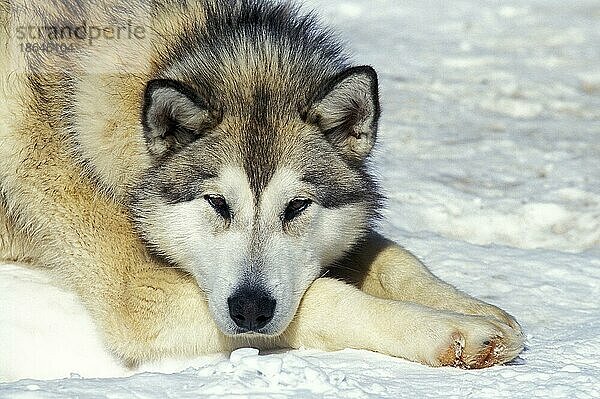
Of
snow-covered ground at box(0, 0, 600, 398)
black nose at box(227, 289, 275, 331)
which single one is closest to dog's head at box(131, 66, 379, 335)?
black nose at box(227, 289, 275, 331)

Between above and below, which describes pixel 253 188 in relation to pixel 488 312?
above

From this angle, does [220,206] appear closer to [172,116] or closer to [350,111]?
[172,116]

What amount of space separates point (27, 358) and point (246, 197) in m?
1.14

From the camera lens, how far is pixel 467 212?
6.24m

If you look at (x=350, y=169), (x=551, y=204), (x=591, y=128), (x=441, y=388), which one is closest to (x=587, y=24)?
(x=591, y=128)

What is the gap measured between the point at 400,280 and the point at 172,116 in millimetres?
1204

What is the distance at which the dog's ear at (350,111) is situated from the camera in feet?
13.5

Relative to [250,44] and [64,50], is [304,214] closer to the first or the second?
[250,44]

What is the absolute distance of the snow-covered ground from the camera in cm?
361

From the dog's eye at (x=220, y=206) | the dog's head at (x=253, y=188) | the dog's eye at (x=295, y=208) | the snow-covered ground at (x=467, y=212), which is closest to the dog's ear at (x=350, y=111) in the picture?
the dog's head at (x=253, y=188)

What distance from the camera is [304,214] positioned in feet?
13.4

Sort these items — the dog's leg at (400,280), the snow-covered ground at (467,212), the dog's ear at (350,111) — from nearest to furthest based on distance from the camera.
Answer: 1. the snow-covered ground at (467,212)
2. the dog's ear at (350,111)
3. the dog's leg at (400,280)

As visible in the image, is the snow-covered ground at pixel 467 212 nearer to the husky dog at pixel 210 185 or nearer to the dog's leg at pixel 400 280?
the husky dog at pixel 210 185

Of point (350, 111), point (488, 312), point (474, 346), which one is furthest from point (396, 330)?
point (350, 111)
